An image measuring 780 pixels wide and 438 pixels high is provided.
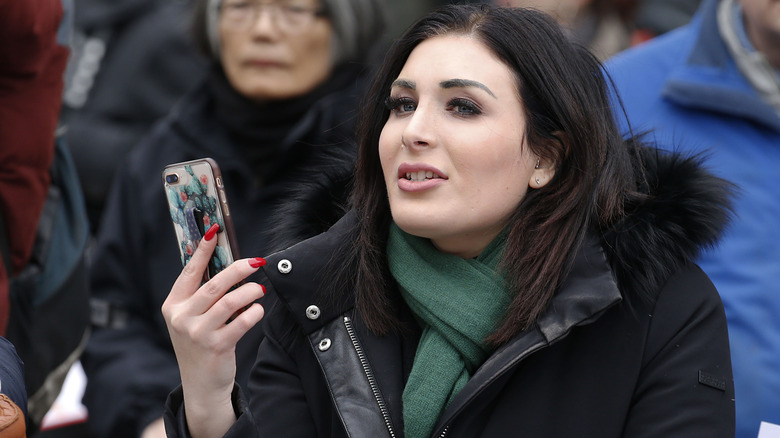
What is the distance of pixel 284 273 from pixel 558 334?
0.70 meters

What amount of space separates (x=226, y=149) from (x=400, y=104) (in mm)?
1443

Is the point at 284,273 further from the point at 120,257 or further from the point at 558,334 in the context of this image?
the point at 120,257

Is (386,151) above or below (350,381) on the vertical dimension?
above

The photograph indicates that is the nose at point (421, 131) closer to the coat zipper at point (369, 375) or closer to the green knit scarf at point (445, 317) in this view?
the green knit scarf at point (445, 317)

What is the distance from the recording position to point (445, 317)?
2.47 metres

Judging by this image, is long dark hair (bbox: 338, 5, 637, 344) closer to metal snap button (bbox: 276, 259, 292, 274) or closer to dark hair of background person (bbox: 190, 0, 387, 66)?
metal snap button (bbox: 276, 259, 292, 274)

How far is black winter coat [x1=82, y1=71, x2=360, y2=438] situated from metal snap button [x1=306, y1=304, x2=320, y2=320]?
0.91 metres

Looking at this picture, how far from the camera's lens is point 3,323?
260 cm

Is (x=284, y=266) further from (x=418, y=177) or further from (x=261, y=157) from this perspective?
(x=261, y=157)

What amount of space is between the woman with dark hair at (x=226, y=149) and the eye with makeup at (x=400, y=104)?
987mm

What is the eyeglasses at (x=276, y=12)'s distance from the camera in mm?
3883

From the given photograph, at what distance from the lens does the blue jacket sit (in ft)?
9.96

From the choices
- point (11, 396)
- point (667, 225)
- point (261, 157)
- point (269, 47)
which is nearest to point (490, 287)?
point (667, 225)

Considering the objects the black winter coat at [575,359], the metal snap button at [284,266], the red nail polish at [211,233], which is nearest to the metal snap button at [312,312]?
the black winter coat at [575,359]
